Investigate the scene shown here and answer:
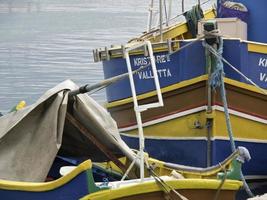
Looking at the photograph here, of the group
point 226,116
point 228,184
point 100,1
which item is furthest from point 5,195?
point 100,1

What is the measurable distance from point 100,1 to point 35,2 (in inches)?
546

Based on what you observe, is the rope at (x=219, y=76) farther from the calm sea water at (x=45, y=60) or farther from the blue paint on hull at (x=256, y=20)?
the calm sea water at (x=45, y=60)

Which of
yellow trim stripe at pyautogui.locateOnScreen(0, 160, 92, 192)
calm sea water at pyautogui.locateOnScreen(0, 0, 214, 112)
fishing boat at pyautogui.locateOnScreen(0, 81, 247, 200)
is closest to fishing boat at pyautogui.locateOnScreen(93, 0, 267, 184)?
fishing boat at pyautogui.locateOnScreen(0, 81, 247, 200)

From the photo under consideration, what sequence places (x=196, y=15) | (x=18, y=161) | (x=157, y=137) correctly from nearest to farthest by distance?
(x=18, y=161), (x=157, y=137), (x=196, y=15)

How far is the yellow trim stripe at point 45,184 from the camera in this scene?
234 inches

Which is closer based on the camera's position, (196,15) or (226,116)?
(226,116)

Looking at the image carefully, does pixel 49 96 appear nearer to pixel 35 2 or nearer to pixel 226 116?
pixel 226 116

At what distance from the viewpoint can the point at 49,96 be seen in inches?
263

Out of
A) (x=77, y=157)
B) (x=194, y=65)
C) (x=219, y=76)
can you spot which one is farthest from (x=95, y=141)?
(x=194, y=65)

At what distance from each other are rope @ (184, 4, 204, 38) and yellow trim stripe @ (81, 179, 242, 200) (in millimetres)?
4981

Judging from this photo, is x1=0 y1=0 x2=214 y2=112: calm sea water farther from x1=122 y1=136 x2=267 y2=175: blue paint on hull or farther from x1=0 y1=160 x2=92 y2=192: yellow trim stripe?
x1=0 y1=160 x2=92 y2=192: yellow trim stripe

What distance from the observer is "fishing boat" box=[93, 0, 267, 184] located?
8.71 meters

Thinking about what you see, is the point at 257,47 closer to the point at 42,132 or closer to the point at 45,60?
the point at 42,132

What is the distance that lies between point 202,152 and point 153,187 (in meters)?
3.44
